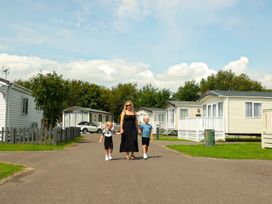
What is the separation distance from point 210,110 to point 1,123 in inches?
689

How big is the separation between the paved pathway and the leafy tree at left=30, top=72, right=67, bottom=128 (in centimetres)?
1351

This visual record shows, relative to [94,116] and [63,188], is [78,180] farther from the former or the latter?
[94,116]

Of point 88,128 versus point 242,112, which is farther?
point 88,128

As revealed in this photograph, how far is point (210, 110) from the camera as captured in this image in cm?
3569

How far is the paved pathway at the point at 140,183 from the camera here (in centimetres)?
764

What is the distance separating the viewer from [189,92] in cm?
7550

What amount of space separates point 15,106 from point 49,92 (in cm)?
250

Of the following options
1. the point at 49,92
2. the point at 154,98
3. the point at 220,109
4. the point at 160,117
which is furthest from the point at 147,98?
the point at 49,92

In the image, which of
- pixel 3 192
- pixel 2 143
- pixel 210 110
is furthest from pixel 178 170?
pixel 210 110

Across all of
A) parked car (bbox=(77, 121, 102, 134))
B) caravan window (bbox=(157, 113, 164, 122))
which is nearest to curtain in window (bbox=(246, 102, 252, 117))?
parked car (bbox=(77, 121, 102, 134))

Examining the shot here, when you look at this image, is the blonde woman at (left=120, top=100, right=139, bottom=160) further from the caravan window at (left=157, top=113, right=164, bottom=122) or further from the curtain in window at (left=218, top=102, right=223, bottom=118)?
the caravan window at (left=157, top=113, right=164, bottom=122)

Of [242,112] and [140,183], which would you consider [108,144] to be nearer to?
[140,183]

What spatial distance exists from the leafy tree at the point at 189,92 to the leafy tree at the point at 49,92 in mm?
49292

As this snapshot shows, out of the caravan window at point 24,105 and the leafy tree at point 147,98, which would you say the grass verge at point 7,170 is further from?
the leafy tree at point 147,98
